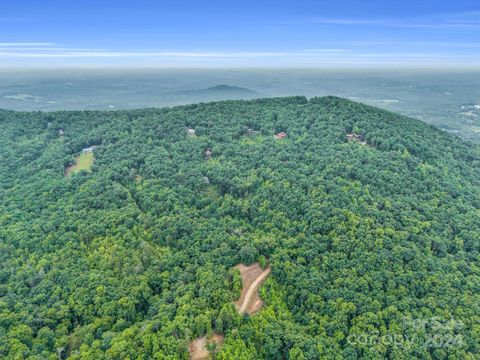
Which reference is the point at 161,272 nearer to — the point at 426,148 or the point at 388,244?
the point at 388,244

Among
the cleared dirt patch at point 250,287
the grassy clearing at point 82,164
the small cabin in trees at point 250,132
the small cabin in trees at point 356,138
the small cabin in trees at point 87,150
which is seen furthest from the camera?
the small cabin in trees at point 87,150

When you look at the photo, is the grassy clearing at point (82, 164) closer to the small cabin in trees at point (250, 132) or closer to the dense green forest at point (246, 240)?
the dense green forest at point (246, 240)

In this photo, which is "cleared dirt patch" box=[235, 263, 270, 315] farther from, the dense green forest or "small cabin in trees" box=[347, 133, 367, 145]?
"small cabin in trees" box=[347, 133, 367, 145]

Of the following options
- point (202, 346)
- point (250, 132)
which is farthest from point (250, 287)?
point (250, 132)

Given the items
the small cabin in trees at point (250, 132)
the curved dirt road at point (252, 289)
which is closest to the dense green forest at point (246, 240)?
the curved dirt road at point (252, 289)

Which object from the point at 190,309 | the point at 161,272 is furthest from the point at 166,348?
the point at 161,272

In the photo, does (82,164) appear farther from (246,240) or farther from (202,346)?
(202,346)

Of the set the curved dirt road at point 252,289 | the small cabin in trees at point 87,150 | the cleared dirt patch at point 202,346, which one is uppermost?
the small cabin in trees at point 87,150
